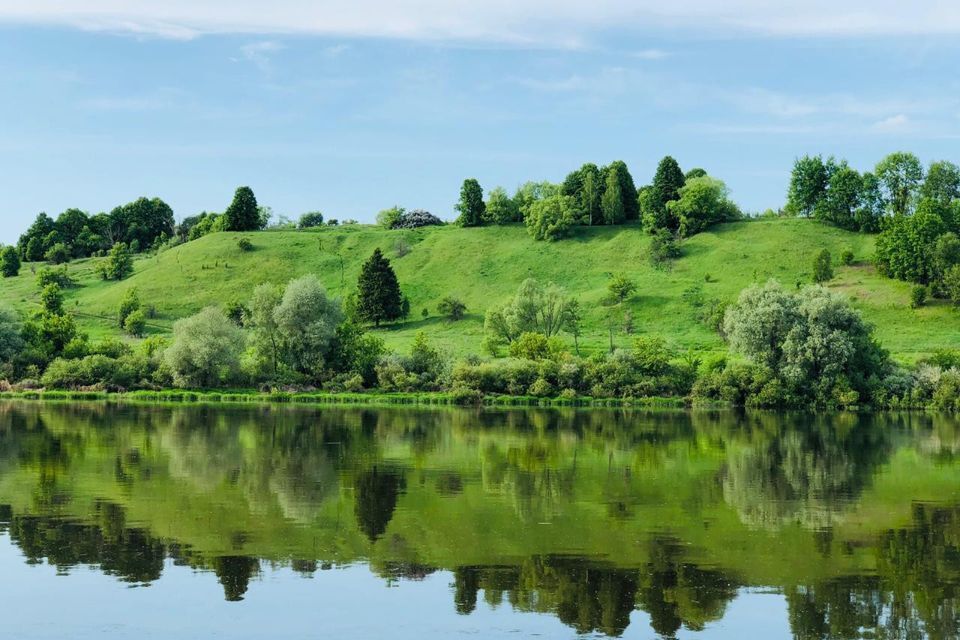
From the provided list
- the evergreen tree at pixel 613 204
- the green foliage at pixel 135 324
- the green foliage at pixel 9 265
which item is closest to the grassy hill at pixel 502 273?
the green foliage at pixel 9 265

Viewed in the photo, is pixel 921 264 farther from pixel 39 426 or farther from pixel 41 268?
pixel 41 268

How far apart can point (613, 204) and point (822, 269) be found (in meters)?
35.6

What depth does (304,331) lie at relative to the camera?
8038 centimetres

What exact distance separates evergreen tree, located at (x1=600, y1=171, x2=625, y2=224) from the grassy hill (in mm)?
2972

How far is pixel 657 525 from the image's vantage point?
25438mm

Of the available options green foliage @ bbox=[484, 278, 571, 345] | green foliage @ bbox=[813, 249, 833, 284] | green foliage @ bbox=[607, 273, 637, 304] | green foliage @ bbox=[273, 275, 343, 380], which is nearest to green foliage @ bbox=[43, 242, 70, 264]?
green foliage @ bbox=[484, 278, 571, 345]

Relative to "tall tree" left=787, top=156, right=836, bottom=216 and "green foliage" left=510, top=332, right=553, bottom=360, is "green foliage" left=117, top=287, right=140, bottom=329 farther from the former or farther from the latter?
"tall tree" left=787, top=156, right=836, bottom=216

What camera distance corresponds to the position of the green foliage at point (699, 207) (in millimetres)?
128875

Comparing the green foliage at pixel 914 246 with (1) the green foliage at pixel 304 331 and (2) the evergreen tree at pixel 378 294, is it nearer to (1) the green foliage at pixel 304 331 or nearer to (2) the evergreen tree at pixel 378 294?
(2) the evergreen tree at pixel 378 294

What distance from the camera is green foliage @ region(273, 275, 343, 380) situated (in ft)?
262

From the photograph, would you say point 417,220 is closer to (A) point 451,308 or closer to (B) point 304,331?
(A) point 451,308

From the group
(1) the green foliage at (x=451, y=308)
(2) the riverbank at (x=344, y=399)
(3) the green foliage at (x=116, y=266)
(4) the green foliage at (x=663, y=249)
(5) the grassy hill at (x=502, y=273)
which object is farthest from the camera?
(3) the green foliage at (x=116, y=266)

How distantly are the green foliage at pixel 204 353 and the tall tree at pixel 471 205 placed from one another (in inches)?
2787

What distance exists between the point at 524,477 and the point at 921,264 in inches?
3297
